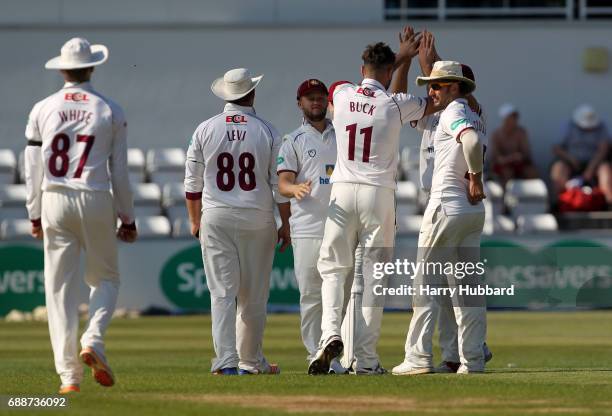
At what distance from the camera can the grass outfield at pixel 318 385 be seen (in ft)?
26.0

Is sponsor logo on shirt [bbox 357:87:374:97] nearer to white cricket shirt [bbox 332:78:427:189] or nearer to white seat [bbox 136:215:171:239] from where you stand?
white cricket shirt [bbox 332:78:427:189]

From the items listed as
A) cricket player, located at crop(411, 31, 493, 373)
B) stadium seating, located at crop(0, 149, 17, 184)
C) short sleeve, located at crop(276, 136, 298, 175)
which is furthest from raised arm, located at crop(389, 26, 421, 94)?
stadium seating, located at crop(0, 149, 17, 184)

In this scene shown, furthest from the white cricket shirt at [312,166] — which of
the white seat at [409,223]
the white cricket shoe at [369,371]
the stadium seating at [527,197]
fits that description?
the stadium seating at [527,197]

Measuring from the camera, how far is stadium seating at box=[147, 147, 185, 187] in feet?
74.7

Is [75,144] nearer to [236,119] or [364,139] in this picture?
[236,119]

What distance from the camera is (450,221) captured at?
10078 millimetres

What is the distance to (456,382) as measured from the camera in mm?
9172

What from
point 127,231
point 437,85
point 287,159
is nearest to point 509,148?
point 287,159

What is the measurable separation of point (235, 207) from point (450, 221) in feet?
5.21

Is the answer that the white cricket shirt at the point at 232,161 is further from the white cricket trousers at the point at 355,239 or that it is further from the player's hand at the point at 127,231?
the player's hand at the point at 127,231

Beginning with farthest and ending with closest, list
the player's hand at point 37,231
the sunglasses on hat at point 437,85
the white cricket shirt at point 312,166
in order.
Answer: the white cricket shirt at point 312,166 → the sunglasses on hat at point 437,85 → the player's hand at point 37,231

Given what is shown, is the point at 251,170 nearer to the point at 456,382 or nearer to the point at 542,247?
the point at 456,382

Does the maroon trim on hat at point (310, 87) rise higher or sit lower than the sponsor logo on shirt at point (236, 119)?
higher

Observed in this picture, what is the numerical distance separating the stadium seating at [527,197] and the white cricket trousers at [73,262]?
14.5m
